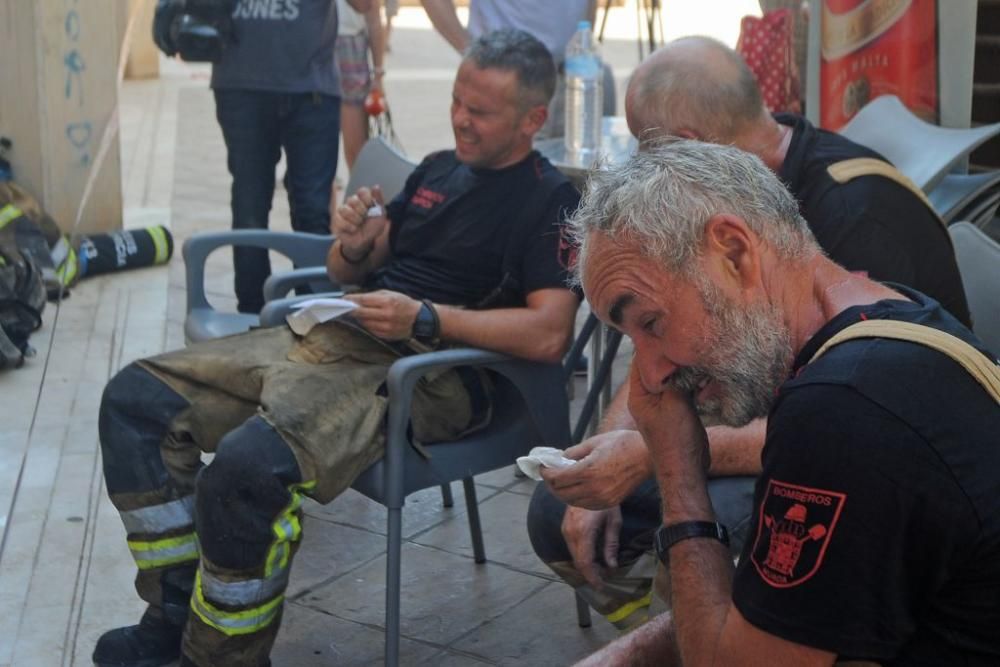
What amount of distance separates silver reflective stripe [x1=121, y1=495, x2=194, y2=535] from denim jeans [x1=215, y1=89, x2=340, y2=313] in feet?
7.28

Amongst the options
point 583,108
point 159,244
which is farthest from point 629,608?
point 159,244

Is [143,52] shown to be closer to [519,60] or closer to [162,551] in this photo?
[519,60]

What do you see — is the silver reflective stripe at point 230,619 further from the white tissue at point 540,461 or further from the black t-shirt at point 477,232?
the black t-shirt at point 477,232

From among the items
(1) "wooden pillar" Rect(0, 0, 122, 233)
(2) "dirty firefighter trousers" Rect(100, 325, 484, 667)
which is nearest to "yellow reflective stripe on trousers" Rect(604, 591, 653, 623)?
(2) "dirty firefighter trousers" Rect(100, 325, 484, 667)

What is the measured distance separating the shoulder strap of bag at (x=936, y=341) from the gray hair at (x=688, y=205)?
0.53ft

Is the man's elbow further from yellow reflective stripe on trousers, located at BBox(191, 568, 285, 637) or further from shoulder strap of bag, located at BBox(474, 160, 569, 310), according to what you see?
yellow reflective stripe on trousers, located at BBox(191, 568, 285, 637)

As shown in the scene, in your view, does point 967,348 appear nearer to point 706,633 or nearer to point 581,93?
point 706,633

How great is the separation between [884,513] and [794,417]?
144 millimetres

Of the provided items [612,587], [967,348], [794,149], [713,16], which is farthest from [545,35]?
[713,16]

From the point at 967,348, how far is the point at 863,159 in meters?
1.16

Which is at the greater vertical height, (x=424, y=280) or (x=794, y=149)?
(x=794, y=149)

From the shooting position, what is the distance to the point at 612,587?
257cm

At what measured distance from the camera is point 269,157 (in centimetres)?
525

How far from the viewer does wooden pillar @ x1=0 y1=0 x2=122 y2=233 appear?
636cm
